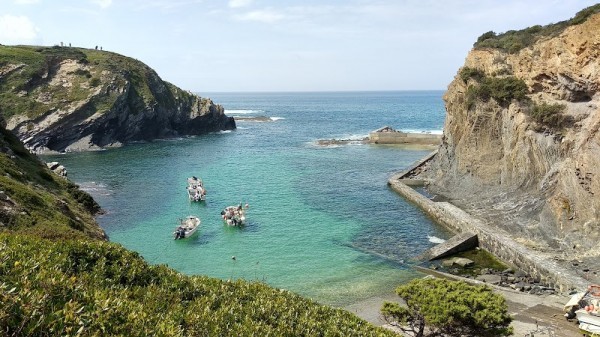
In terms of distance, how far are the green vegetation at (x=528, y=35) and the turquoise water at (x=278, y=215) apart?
817 inches

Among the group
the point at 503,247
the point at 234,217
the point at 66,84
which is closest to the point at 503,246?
the point at 503,247

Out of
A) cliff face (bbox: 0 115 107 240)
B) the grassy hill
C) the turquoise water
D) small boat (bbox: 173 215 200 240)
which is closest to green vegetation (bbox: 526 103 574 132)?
the turquoise water

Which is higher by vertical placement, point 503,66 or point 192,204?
point 503,66

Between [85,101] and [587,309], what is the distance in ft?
313

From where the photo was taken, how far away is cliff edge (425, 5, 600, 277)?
32.1 metres

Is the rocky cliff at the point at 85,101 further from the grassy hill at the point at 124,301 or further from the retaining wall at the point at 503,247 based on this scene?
the grassy hill at the point at 124,301

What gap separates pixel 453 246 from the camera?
1334 inches

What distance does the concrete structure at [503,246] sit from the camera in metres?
26.7

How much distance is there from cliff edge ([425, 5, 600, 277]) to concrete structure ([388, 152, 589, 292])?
152cm

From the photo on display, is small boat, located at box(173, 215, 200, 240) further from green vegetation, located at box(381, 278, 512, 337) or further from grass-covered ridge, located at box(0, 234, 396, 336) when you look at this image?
grass-covered ridge, located at box(0, 234, 396, 336)

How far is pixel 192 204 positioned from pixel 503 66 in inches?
1466

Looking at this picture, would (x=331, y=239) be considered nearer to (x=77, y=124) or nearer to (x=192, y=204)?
(x=192, y=204)

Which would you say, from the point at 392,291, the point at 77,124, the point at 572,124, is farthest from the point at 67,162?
the point at 572,124

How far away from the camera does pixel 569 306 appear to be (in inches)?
883
